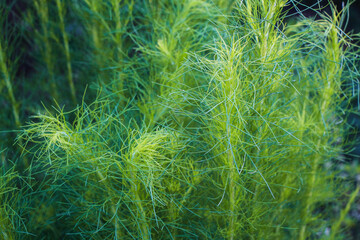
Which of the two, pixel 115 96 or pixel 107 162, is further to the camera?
pixel 115 96

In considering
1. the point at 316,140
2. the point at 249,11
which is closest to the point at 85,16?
the point at 249,11

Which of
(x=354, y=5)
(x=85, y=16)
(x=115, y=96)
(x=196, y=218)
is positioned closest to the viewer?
(x=196, y=218)

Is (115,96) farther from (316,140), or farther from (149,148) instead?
(316,140)

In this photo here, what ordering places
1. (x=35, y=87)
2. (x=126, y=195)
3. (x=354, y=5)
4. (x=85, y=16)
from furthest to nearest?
1. (x=354, y=5)
2. (x=35, y=87)
3. (x=85, y=16)
4. (x=126, y=195)

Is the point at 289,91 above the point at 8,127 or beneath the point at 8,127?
above

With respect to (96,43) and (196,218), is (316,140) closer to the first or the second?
(196,218)

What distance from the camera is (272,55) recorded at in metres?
0.70

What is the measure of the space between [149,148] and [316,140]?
0.47 meters

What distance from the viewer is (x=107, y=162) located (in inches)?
26.5

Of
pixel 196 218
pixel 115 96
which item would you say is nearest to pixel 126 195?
pixel 196 218

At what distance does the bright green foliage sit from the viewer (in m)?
0.69

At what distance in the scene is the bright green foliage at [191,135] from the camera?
0.69 meters

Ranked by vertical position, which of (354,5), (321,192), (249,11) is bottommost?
(321,192)

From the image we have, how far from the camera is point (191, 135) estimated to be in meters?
0.75
